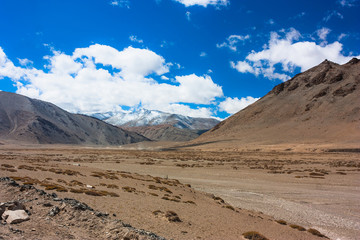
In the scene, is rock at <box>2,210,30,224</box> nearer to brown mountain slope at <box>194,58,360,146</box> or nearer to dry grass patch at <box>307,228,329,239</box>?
dry grass patch at <box>307,228,329,239</box>

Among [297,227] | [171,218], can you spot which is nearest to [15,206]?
[171,218]

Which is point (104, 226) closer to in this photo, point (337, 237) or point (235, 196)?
point (337, 237)

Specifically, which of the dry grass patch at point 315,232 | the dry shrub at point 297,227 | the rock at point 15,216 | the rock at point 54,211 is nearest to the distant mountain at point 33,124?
the rock at point 54,211

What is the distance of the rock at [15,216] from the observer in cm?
760

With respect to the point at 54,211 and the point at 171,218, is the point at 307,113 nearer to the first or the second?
the point at 171,218

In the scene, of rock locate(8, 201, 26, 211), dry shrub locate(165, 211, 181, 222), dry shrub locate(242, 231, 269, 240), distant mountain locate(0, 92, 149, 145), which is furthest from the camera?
distant mountain locate(0, 92, 149, 145)

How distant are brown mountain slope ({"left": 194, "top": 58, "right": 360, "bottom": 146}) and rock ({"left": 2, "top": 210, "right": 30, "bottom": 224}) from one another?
10033cm

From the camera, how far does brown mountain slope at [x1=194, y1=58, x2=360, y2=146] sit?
105938 mm

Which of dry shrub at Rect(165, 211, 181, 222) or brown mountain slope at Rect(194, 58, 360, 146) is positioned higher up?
brown mountain slope at Rect(194, 58, 360, 146)

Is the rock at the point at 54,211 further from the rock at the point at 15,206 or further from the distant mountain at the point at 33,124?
the distant mountain at the point at 33,124

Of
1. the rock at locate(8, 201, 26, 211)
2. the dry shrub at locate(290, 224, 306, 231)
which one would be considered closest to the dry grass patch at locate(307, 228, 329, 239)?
the dry shrub at locate(290, 224, 306, 231)

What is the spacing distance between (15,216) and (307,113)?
14179 cm

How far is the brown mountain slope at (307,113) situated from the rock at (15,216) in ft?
329

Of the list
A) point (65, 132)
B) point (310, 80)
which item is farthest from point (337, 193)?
point (65, 132)
